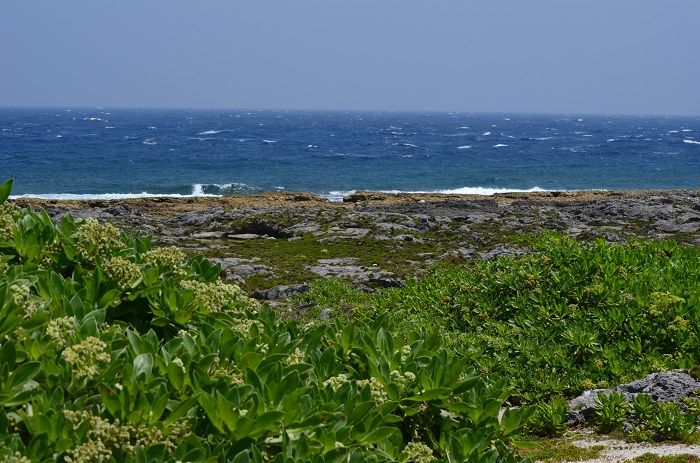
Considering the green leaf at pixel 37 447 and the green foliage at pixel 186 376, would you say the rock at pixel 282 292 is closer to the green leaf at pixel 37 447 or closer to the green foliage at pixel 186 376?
the green foliage at pixel 186 376

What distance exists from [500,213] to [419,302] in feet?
73.0

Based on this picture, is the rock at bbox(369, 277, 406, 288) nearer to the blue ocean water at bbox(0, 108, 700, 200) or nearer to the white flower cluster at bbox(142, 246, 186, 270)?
the white flower cluster at bbox(142, 246, 186, 270)

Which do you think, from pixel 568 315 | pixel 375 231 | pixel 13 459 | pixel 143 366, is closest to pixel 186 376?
pixel 143 366

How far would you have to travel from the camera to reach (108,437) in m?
2.31

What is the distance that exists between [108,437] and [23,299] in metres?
0.86

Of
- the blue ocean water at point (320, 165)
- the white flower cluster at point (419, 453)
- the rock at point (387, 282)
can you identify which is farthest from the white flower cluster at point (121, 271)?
the blue ocean water at point (320, 165)

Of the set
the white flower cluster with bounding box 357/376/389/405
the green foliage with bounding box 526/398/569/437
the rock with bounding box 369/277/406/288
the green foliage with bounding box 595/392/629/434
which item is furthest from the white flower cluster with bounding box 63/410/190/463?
the rock with bounding box 369/277/406/288

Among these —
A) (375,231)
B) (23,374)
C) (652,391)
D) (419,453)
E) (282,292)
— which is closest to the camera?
(23,374)

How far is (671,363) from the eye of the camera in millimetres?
7188

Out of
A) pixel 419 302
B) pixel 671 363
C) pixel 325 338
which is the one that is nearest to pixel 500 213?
pixel 419 302

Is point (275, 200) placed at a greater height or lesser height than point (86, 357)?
lesser

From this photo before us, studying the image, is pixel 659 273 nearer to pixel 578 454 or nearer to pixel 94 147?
pixel 578 454

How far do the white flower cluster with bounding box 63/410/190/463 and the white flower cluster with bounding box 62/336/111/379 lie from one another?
15 centimetres

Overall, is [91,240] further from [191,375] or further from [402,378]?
[402,378]
